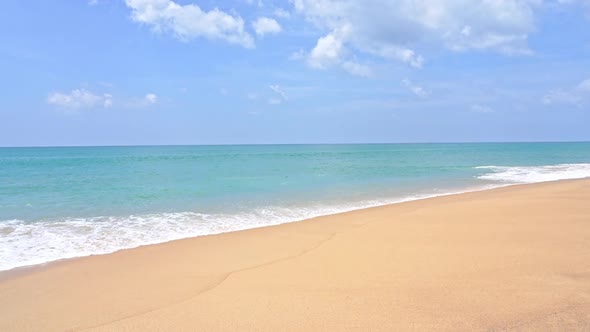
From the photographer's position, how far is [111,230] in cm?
901

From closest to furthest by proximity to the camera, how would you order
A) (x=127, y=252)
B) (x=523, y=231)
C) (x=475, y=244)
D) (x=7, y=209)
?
(x=475, y=244) → (x=127, y=252) → (x=523, y=231) → (x=7, y=209)

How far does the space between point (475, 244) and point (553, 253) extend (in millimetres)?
1212

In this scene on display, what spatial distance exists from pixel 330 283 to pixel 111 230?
258 inches

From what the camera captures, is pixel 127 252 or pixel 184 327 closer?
pixel 184 327

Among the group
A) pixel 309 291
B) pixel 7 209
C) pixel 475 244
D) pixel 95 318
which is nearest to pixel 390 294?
pixel 309 291

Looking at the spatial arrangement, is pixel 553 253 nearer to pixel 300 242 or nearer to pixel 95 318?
pixel 300 242

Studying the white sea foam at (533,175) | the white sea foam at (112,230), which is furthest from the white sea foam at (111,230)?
the white sea foam at (533,175)

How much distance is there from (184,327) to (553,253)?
6.08 meters

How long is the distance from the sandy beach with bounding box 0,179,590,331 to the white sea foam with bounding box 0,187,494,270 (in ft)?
2.11

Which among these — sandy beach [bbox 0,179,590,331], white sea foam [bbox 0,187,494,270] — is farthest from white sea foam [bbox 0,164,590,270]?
sandy beach [bbox 0,179,590,331]

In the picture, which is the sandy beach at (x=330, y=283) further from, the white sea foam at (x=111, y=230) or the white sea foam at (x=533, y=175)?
the white sea foam at (x=533, y=175)

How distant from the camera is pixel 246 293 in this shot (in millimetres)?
4805

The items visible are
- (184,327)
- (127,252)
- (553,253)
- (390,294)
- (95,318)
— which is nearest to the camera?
(184,327)

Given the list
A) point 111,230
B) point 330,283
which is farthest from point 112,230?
point 330,283
